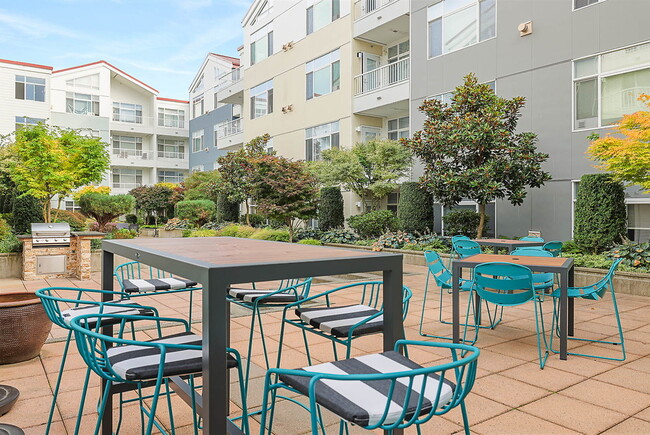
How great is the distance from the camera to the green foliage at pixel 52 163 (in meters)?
10.7

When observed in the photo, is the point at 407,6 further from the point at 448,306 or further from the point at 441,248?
the point at 448,306

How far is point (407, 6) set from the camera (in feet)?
53.3

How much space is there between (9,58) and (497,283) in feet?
115

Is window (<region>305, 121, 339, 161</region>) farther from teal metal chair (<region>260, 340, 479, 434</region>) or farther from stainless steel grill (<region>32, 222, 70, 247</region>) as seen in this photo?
teal metal chair (<region>260, 340, 479, 434</region>)

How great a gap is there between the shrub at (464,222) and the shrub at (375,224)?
182 centimetres

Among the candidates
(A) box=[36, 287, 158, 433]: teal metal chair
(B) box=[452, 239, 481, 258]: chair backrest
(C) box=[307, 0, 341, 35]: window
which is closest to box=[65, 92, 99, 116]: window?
(C) box=[307, 0, 341, 35]: window

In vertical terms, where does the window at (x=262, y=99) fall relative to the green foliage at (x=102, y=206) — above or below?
above

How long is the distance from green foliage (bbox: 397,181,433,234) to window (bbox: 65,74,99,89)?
3066 cm

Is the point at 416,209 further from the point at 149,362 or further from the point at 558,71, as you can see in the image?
the point at 149,362

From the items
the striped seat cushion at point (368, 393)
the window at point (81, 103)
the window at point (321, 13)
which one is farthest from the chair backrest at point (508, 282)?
the window at point (81, 103)

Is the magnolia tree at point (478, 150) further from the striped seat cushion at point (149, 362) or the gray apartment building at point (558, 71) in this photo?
the striped seat cushion at point (149, 362)

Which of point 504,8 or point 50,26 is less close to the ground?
point 50,26

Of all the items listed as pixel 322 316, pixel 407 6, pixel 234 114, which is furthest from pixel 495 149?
pixel 234 114

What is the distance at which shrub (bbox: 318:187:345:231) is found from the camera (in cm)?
1744
